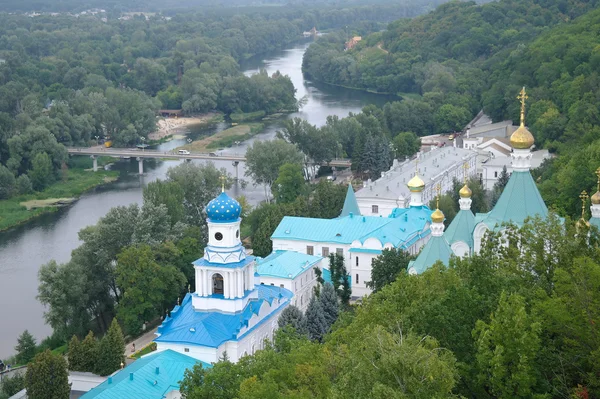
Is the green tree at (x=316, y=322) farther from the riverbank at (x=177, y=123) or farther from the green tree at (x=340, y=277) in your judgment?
the riverbank at (x=177, y=123)

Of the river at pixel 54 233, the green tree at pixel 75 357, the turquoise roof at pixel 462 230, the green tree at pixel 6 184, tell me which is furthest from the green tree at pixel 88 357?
the green tree at pixel 6 184

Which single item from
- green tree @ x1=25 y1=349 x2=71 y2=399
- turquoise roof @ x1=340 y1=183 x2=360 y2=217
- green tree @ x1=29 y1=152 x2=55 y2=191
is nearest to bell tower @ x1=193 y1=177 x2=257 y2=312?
→ green tree @ x1=25 y1=349 x2=71 y2=399

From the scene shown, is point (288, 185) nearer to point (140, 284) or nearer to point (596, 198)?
point (140, 284)

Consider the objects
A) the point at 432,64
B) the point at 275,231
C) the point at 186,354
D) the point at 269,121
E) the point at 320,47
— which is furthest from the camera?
the point at 320,47

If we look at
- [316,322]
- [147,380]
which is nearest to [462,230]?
[316,322]

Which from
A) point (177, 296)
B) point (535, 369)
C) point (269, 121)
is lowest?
point (269, 121)

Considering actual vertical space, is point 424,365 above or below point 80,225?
above

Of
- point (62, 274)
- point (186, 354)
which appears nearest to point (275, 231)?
point (62, 274)

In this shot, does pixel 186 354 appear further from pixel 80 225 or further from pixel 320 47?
pixel 320 47
